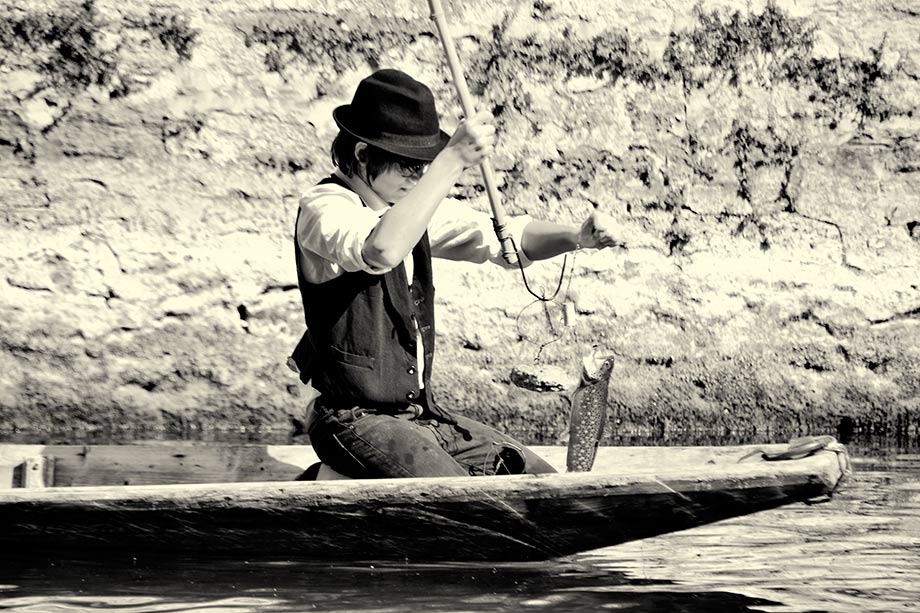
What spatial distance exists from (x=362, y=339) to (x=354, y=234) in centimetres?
37

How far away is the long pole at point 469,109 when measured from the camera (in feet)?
13.7

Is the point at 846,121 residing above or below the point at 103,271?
above

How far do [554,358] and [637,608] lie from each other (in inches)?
138

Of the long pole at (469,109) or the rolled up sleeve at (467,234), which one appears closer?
the long pole at (469,109)

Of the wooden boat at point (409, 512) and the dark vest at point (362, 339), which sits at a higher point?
the dark vest at point (362, 339)

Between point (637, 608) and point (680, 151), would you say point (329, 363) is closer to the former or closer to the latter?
point (637, 608)

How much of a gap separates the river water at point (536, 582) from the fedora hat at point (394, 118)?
3.72 ft

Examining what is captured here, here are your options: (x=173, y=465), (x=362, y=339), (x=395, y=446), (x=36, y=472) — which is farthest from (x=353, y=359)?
(x=36, y=472)

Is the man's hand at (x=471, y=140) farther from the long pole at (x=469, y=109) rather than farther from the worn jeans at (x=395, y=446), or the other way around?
the worn jeans at (x=395, y=446)

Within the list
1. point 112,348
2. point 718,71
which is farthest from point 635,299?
point 112,348

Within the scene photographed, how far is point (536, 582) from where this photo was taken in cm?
410

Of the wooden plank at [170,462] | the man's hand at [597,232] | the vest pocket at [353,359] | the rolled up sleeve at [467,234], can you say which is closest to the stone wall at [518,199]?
the wooden plank at [170,462]

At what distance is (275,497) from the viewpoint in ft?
13.1

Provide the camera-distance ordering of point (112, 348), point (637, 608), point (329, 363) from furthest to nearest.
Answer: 1. point (112, 348)
2. point (329, 363)
3. point (637, 608)
